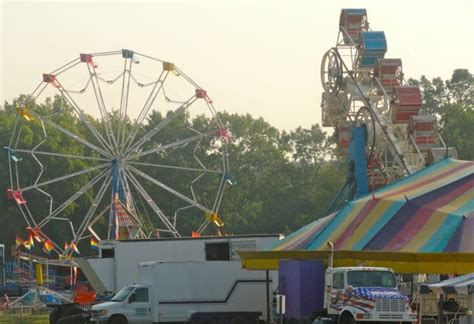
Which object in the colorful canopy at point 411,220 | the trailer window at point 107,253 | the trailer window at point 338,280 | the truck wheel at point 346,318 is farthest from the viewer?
the trailer window at point 107,253

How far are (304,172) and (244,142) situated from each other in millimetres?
7160

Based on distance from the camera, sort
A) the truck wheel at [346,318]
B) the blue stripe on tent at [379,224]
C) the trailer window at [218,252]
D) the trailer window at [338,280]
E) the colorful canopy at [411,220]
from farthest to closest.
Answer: the trailer window at [218,252]
the blue stripe on tent at [379,224]
the colorful canopy at [411,220]
the trailer window at [338,280]
the truck wheel at [346,318]

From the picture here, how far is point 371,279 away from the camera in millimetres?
35375

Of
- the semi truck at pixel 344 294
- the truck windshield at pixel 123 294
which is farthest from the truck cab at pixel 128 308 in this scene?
the semi truck at pixel 344 294

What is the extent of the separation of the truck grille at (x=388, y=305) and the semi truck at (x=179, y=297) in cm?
931

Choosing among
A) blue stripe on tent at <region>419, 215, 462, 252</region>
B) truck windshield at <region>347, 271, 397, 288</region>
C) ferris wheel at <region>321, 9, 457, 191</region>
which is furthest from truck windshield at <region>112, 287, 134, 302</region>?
ferris wheel at <region>321, 9, 457, 191</region>

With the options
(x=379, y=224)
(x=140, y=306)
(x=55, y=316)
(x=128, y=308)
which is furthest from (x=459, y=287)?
(x=55, y=316)

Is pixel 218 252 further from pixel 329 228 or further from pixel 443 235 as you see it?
pixel 443 235

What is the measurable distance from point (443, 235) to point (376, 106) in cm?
3518

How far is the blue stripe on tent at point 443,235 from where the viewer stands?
1452 inches

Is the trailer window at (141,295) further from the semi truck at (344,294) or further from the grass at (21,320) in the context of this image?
the grass at (21,320)

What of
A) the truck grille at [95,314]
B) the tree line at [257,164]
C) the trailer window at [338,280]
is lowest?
the truck grille at [95,314]

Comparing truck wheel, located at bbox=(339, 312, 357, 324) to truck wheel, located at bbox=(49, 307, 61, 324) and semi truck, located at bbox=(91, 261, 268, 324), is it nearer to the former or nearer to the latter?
semi truck, located at bbox=(91, 261, 268, 324)

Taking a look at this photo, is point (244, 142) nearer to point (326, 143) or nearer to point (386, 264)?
point (326, 143)
